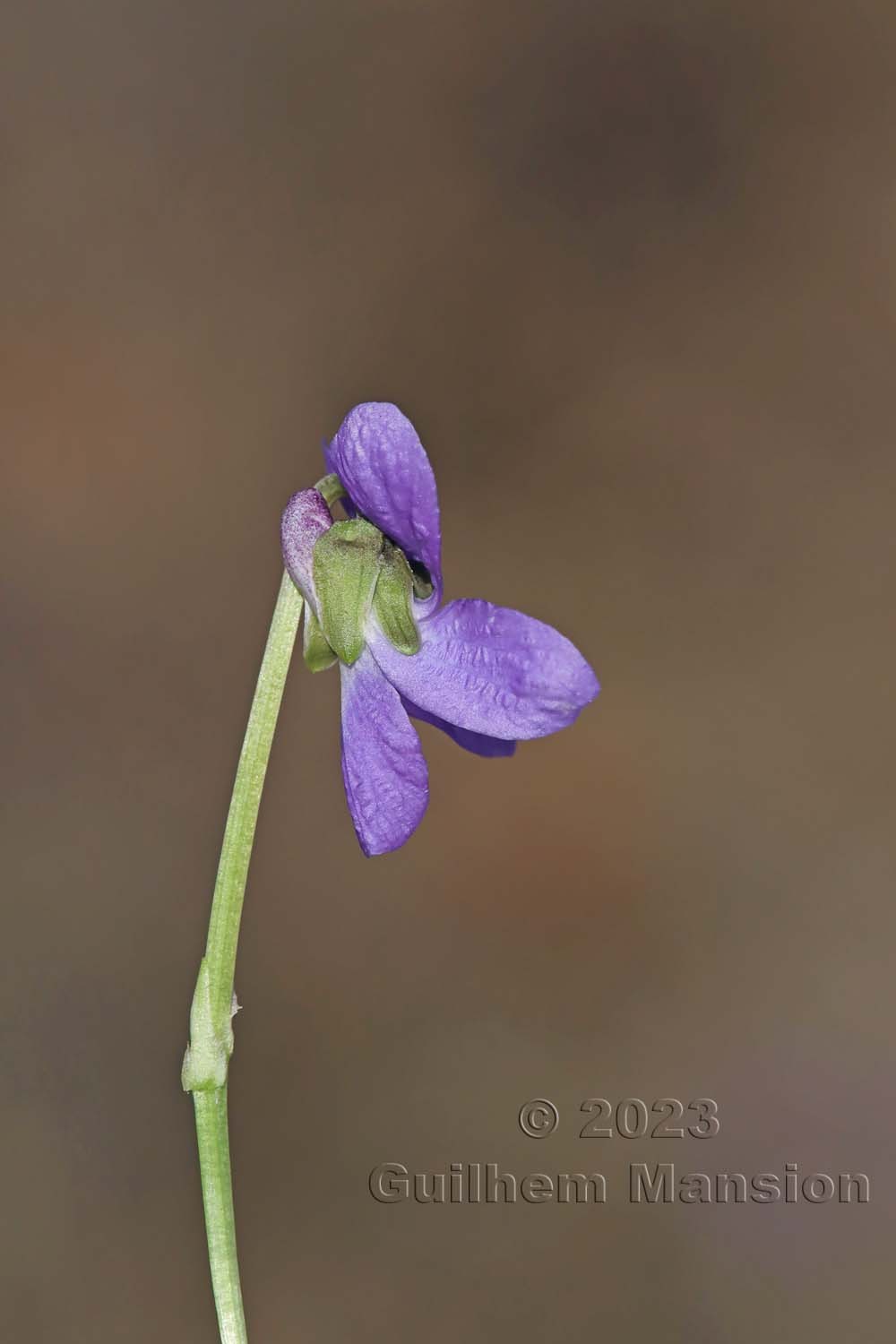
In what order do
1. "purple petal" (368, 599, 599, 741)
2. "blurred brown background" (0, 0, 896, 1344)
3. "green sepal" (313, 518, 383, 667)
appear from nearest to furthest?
"purple petal" (368, 599, 599, 741) → "green sepal" (313, 518, 383, 667) → "blurred brown background" (0, 0, 896, 1344)

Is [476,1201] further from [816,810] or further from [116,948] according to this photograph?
[816,810]

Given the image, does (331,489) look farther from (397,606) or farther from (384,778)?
(384,778)

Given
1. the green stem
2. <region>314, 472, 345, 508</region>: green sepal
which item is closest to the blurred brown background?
the green stem

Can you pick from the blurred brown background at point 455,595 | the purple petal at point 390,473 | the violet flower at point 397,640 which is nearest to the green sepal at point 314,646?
the violet flower at point 397,640

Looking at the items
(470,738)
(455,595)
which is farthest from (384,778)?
(455,595)

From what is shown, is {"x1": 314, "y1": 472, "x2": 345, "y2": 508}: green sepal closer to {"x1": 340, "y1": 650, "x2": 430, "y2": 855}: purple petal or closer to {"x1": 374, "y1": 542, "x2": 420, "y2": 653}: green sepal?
{"x1": 374, "y1": 542, "x2": 420, "y2": 653}: green sepal

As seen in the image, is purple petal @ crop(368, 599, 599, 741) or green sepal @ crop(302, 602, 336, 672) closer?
purple petal @ crop(368, 599, 599, 741)

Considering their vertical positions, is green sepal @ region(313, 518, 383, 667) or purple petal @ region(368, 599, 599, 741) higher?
green sepal @ region(313, 518, 383, 667)

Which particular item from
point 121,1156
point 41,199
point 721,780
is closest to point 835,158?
point 721,780
